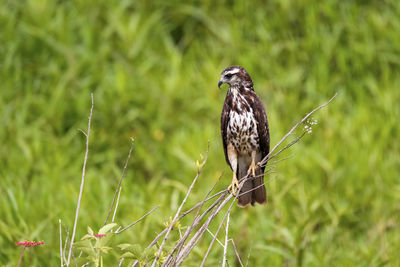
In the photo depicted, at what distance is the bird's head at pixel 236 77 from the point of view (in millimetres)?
3441

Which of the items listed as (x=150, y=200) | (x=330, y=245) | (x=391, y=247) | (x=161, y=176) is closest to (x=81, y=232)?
(x=150, y=200)

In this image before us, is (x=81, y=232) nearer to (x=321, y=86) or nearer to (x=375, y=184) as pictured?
(x=375, y=184)

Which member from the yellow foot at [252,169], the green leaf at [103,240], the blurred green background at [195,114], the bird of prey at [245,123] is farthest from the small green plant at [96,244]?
the blurred green background at [195,114]

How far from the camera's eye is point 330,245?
478 centimetres

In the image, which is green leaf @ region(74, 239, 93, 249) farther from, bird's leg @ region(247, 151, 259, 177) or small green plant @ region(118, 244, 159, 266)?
bird's leg @ region(247, 151, 259, 177)

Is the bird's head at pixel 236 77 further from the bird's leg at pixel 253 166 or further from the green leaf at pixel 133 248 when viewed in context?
the green leaf at pixel 133 248

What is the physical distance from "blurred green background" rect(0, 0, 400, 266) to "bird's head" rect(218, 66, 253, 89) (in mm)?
1183

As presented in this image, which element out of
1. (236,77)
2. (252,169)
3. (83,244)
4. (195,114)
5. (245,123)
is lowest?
(83,244)

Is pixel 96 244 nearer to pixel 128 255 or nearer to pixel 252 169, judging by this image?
pixel 128 255

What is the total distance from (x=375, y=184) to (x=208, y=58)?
6.90 ft

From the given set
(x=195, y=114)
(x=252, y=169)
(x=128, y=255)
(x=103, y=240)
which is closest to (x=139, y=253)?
(x=128, y=255)

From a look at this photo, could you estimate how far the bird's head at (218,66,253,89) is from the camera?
3.44m

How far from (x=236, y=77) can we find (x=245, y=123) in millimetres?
240

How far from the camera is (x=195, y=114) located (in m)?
6.15
